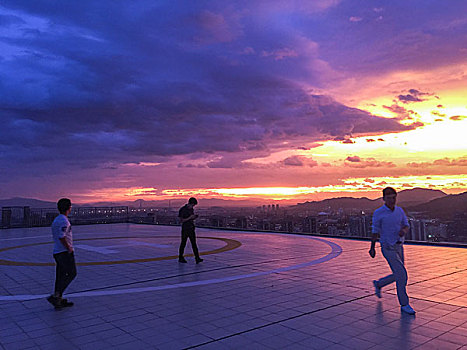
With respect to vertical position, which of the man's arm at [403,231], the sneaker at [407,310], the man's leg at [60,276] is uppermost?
the man's arm at [403,231]

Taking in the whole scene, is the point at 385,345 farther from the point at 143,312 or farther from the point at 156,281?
the point at 156,281

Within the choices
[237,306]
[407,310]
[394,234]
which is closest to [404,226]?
[394,234]

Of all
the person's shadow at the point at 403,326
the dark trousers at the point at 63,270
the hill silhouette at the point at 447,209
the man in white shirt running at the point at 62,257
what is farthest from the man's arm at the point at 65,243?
the hill silhouette at the point at 447,209

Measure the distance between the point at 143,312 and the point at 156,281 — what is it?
246 cm

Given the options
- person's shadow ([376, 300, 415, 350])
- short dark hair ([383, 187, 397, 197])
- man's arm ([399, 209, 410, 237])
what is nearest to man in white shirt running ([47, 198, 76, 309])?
person's shadow ([376, 300, 415, 350])

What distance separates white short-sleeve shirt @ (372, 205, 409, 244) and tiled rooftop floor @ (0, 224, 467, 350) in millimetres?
1241

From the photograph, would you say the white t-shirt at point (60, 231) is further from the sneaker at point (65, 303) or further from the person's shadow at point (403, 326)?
the person's shadow at point (403, 326)

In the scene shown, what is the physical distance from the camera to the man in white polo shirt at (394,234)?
19.3 feet

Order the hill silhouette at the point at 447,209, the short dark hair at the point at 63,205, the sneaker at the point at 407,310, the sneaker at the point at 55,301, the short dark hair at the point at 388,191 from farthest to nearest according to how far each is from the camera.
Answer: the hill silhouette at the point at 447,209, the short dark hair at the point at 63,205, the sneaker at the point at 55,301, the short dark hair at the point at 388,191, the sneaker at the point at 407,310

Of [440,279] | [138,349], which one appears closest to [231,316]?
[138,349]

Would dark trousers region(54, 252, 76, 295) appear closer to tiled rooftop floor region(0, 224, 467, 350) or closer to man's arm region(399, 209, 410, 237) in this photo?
tiled rooftop floor region(0, 224, 467, 350)

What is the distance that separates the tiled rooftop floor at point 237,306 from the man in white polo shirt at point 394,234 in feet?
1.35

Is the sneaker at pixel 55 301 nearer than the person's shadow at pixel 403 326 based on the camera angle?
No

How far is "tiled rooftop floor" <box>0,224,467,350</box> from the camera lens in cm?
480
